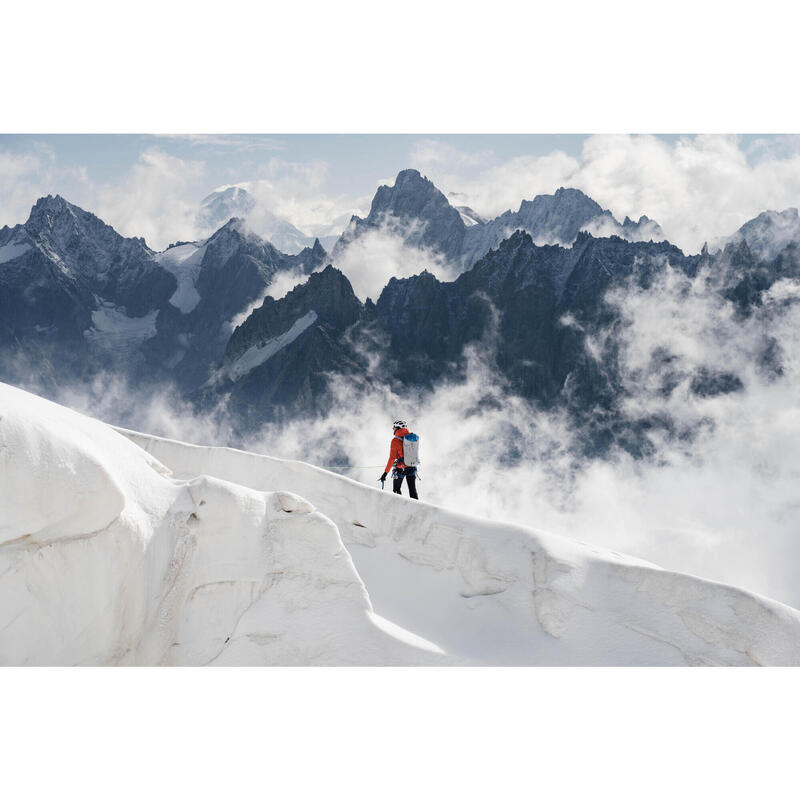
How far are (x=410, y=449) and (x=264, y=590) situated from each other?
621cm

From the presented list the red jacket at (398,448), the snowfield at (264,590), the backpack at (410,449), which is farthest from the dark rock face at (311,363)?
the snowfield at (264,590)

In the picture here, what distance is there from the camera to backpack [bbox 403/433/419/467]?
1680 cm

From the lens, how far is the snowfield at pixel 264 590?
34.1ft

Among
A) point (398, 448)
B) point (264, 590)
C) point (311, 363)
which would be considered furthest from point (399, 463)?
point (311, 363)

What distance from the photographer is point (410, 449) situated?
16891 millimetres

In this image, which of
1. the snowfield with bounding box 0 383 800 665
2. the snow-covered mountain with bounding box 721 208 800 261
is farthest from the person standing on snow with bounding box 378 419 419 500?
the snow-covered mountain with bounding box 721 208 800 261

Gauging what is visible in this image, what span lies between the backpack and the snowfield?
432cm

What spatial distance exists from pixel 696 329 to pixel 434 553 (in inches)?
7983

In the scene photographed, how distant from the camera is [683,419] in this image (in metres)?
198

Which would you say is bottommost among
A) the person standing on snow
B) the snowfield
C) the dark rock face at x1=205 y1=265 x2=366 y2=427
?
the snowfield

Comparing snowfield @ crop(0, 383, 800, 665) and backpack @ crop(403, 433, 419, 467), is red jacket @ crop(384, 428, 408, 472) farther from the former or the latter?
snowfield @ crop(0, 383, 800, 665)

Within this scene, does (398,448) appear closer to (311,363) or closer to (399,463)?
(399,463)

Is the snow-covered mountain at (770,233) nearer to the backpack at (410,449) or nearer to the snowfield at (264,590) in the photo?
the backpack at (410,449)

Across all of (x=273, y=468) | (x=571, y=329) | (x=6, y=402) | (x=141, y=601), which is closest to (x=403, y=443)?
(x=273, y=468)
